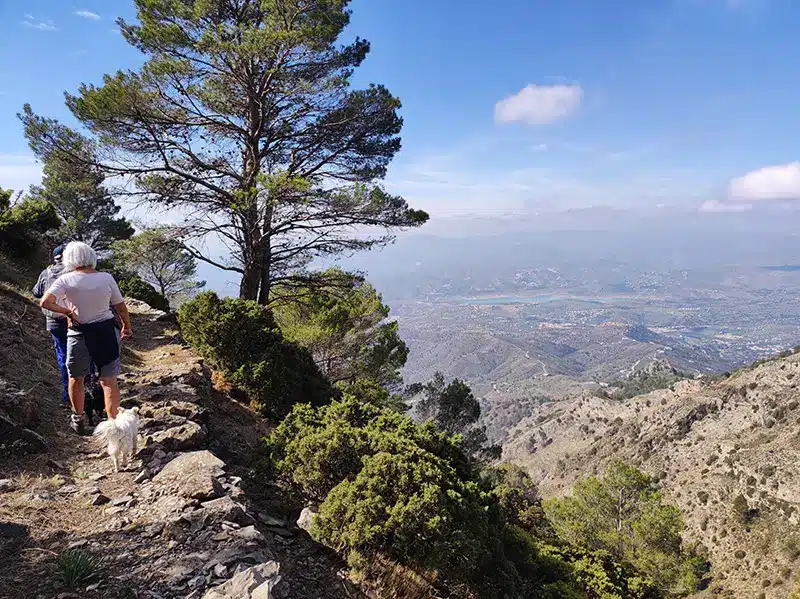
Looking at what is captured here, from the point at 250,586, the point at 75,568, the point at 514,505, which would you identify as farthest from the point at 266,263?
the point at 250,586

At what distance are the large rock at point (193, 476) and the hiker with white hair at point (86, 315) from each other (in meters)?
0.85

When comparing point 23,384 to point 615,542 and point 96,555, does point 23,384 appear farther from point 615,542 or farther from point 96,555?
point 615,542

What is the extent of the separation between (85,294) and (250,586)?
115 inches

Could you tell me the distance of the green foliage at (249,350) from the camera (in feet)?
23.9

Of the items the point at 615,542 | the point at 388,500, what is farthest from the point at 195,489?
the point at 615,542

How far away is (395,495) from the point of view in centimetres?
378

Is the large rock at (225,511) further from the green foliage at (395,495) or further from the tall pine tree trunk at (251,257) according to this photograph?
the tall pine tree trunk at (251,257)

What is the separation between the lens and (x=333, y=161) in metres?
9.72

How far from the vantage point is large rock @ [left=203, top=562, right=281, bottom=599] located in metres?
2.35

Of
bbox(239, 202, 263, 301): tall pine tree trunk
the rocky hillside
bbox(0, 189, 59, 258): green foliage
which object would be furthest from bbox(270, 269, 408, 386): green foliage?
the rocky hillside

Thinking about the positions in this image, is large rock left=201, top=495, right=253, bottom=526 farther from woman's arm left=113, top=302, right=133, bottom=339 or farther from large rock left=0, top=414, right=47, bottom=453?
woman's arm left=113, top=302, right=133, bottom=339

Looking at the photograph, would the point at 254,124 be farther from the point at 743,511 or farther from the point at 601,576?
the point at 743,511

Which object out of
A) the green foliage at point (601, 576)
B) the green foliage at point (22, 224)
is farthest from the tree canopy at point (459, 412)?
the green foliage at point (22, 224)

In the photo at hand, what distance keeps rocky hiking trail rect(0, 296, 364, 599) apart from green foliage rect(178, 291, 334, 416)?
174 centimetres
